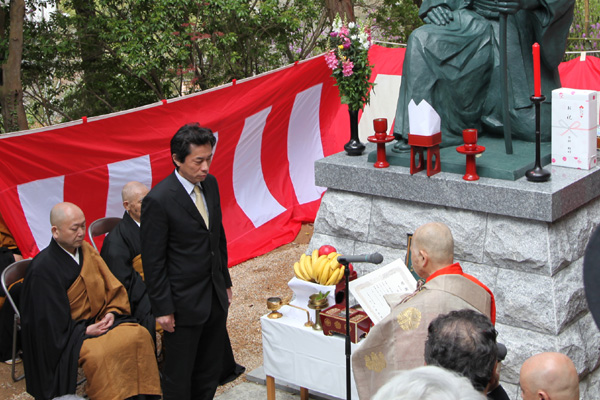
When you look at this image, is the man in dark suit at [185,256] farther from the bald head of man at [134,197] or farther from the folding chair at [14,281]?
the folding chair at [14,281]

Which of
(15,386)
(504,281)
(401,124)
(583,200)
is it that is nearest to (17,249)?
(15,386)

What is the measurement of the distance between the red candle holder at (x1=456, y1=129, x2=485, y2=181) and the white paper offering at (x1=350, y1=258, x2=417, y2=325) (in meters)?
0.84

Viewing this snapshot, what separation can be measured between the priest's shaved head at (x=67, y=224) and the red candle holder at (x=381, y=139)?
1.93m

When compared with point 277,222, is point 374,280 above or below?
above

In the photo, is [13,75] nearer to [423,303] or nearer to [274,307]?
[274,307]

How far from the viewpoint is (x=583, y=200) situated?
4562 millimetres

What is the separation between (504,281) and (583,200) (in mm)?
699

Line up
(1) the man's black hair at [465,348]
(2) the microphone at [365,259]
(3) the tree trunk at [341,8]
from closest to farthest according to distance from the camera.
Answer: (1) the man's black hair at [465,348]
(2) the microphone at [365,259]
(3) the tree trunk at [341,8]

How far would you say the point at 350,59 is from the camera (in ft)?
17.6

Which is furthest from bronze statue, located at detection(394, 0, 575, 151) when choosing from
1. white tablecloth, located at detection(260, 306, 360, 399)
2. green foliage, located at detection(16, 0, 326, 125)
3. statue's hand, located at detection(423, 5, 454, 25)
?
green foliage, located at detection(16, 0, 326, 125)

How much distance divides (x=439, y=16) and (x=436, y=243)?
2756mm

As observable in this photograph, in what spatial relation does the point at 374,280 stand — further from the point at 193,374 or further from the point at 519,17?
the point at 519,17

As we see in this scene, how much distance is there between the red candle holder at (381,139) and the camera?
4949mm

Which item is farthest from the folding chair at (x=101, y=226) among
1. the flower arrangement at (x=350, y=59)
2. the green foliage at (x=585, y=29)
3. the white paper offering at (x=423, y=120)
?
the green foliage at (x=585, y=29)
